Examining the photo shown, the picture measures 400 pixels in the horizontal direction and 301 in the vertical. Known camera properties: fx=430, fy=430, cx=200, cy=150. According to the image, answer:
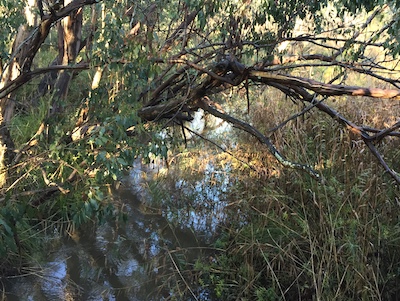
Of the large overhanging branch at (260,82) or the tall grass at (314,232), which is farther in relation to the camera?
the tall grass at (314,232)

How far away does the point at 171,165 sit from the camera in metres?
5.22

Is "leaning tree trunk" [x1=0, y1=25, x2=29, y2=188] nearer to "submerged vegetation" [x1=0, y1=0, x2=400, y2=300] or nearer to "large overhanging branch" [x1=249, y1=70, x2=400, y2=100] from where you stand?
"submerged vegetation" [x1=0, y1=0, x2=400, y2=300]

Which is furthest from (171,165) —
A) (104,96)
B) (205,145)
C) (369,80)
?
(369,80)

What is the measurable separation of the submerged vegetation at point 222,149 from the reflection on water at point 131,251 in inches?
1.5

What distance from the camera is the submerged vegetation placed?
253 centimetres

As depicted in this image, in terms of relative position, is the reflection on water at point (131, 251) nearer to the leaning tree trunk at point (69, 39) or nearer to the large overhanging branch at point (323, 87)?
the leaning tree trunk at point (69, 39)

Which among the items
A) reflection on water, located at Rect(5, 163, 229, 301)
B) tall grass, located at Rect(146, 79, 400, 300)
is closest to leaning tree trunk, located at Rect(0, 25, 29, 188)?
reflection on water, located at Rect(5, 163, 229, 301)

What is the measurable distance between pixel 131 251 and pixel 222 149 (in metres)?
1.21

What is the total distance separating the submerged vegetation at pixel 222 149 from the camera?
2.53 meters

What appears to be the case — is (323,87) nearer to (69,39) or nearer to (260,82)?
(260,82)

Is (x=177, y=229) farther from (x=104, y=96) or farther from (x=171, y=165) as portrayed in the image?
(x=104, y=96)

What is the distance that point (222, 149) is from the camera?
3.40 m

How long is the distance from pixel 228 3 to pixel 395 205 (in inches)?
69.5

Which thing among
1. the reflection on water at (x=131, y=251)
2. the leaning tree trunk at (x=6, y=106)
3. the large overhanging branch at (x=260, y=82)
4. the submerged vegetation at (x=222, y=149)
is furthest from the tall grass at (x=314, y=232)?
the leaning tree trunk at (x=6, y=106)
